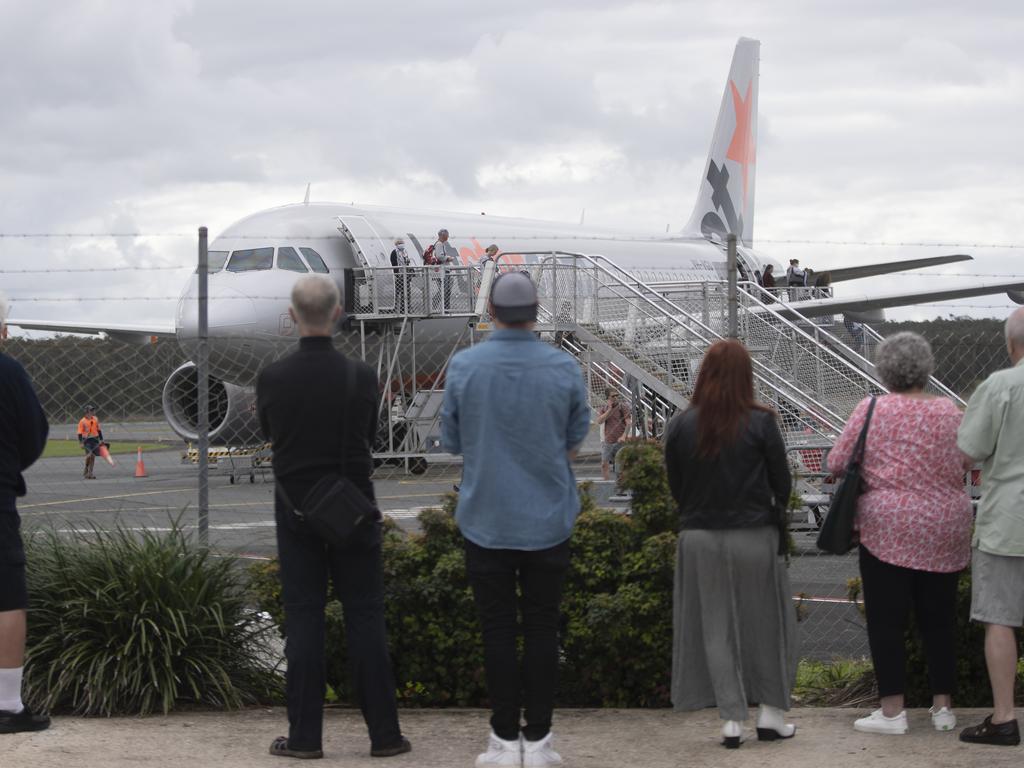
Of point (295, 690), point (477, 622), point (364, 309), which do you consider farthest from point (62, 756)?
point (364, 309)

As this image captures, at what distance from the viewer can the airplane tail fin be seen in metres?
37.7

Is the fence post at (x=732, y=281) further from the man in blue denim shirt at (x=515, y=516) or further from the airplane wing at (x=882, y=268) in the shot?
the airplane wing at (x=882, y=268)

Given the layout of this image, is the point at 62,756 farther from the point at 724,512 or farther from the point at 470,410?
the point at 724,512

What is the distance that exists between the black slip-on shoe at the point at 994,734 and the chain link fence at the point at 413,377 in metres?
1.38

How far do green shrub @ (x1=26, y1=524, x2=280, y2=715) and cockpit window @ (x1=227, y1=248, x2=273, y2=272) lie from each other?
14.0 metres

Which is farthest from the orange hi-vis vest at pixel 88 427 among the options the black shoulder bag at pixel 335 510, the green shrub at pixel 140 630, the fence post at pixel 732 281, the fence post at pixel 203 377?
the black shoulder bag at pixel 335 510

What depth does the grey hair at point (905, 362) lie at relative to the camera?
5598mm

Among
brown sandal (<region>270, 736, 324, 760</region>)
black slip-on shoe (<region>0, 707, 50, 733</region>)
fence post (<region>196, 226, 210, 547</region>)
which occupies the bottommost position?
brown sandal (<region>270, 736, 324, 760</region>)

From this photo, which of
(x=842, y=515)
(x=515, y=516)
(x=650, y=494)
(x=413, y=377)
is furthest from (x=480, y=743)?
(x=413, y=377)

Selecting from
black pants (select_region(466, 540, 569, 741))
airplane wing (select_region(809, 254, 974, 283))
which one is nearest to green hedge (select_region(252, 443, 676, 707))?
black pants (select_region(466, 540, 569, 741))

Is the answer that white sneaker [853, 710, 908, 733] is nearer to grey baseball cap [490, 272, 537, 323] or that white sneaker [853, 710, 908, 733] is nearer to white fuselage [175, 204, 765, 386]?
grey baseball cap [490, 272, 537, 323]

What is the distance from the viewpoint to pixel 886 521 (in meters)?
5.52

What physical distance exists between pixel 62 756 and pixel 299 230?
16.0m

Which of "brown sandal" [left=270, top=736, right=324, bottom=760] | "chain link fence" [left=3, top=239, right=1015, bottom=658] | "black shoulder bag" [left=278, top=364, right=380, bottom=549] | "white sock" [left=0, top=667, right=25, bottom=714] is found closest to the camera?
"black shoulder bag" [left=278, top=364, right=380, bottom=549]
